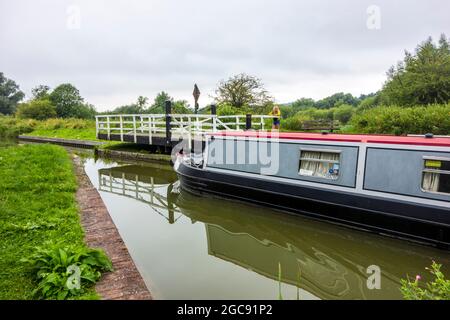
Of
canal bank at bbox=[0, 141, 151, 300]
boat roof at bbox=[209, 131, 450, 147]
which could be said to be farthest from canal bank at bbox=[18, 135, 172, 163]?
boat roof at bbox=[209, 131, 450, 147]

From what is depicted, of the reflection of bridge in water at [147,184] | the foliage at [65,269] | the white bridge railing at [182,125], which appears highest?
the white bridge railing at [182,125]

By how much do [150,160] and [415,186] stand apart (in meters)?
9.81

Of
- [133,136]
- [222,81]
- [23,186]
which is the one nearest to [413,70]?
[222,81]

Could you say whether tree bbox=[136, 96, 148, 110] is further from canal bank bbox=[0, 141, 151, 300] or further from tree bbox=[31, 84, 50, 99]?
canal bank bbox=[0, 141, 151, 300]

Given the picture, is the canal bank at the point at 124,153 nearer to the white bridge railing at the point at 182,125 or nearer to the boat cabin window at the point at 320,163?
the white bridge railing at the point at 182,125

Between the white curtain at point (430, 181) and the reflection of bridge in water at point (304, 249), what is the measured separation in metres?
0.88

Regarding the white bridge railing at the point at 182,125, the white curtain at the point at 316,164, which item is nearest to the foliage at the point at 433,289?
the white curtain at the point at 316,164

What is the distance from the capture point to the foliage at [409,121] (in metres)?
11.8

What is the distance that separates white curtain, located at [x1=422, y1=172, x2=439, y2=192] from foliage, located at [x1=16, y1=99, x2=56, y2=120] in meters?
37.4

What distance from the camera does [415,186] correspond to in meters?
4.70

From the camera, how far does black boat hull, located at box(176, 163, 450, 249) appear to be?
14.9ft

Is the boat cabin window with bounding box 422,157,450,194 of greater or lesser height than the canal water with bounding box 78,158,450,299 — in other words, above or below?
above

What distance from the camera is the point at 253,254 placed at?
4.68m
